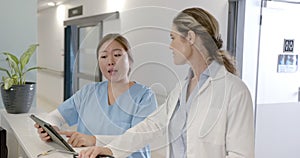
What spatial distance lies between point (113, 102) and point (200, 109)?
34 centimetres

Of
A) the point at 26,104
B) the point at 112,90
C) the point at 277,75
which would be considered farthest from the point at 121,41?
the point at 277,75

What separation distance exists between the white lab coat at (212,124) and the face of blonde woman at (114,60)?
198 millimetres

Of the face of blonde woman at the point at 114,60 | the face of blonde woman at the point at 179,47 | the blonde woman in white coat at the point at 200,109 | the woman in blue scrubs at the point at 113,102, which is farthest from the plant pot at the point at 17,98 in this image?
the face of blonde woman at the point at 179,47

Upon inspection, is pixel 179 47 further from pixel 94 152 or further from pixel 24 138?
pixel 24 138

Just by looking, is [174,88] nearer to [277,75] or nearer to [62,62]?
[277,75]

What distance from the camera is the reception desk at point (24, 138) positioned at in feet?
3.42

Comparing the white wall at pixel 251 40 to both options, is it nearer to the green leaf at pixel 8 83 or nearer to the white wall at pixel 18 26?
the white wall at pixel 18 26

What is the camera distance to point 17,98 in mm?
1638

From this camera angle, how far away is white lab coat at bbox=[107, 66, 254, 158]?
944mm

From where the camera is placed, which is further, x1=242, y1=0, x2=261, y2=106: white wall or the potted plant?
x1=242, y1=0, x2=261, y2=106: white wall

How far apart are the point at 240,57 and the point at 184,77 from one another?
1.62 m

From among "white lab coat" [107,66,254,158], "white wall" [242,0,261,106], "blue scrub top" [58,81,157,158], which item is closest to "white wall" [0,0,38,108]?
"blue scrub top" [58,81,157,158]

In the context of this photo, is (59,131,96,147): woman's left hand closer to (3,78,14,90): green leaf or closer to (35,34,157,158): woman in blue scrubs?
(35,34,157,158): woman in blue scrubs

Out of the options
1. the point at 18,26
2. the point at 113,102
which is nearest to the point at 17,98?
the point at 18,26
